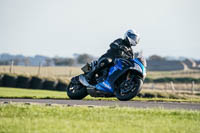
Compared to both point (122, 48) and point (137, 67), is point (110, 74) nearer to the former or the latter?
point (122, 48)

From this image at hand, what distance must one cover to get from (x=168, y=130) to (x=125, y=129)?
76 centimetres

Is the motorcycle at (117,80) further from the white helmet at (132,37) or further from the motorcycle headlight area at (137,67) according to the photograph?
the white helmet at (132,37)

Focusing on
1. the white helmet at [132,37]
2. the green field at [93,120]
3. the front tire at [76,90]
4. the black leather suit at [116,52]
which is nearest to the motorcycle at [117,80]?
the front tire at [76,90]

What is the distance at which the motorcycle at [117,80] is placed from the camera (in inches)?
578

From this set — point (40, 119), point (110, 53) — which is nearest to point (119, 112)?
point (40, 119)

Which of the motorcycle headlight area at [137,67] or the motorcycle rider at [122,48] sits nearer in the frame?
the motorcycle headlight area at [137,67]

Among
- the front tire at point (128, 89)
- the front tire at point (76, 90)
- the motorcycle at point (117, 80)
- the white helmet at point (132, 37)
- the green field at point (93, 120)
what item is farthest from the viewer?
the front tire at point (76, 90)

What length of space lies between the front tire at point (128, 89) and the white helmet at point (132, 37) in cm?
122

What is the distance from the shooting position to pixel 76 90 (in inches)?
666

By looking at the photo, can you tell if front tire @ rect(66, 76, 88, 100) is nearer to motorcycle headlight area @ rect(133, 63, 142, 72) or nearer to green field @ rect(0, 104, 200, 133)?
motorcycle headlight area @ rect(133, 63, 142, 72)

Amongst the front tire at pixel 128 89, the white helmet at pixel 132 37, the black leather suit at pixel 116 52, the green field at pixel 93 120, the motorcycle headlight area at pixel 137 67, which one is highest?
the white helmet at pixel 132 37

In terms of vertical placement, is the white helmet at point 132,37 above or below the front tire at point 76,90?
above

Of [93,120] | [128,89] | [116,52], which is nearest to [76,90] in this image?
[116,52]

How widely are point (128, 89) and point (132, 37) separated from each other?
1.60m
